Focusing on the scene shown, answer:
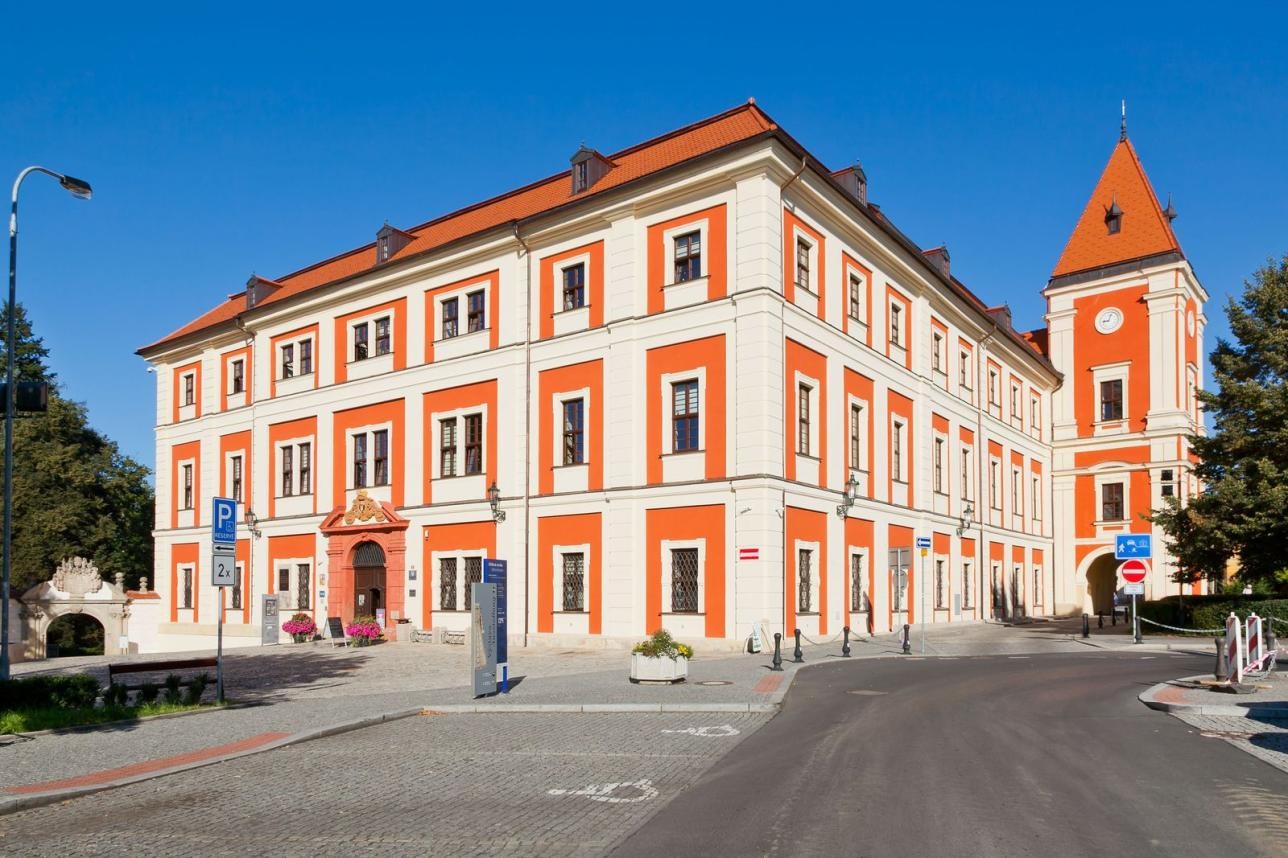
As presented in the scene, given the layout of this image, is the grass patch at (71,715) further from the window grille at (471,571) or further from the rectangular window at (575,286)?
the rectangular window at (575,286)

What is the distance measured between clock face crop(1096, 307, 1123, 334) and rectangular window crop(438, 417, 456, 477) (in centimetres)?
3581

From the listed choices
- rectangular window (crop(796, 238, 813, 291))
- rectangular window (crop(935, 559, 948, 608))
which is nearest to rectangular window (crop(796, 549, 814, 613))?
rectangular window (crop(796, 238, 813, 291))

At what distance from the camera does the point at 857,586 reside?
33.0 metres

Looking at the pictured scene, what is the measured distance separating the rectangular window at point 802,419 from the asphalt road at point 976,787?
13881 millimetres

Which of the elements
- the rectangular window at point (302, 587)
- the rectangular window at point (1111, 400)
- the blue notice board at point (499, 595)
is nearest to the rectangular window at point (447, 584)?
the rectangular window at point (302, 587)

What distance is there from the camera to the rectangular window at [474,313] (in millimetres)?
35688

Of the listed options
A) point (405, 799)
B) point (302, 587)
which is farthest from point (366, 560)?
point (405, 799)

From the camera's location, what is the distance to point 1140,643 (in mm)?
30766

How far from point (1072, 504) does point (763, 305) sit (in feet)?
111

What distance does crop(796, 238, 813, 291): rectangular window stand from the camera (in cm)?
3048

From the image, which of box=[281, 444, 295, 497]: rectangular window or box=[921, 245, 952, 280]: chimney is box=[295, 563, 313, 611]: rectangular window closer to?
box=[281, 444, 295, 497]: rectangular window

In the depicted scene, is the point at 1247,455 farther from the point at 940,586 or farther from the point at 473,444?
the point at 473,444

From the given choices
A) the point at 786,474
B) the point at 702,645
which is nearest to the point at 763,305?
the point at 786,474

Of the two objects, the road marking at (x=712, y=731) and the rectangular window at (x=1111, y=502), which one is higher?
the rectangular window at (x=1111, y=502)
